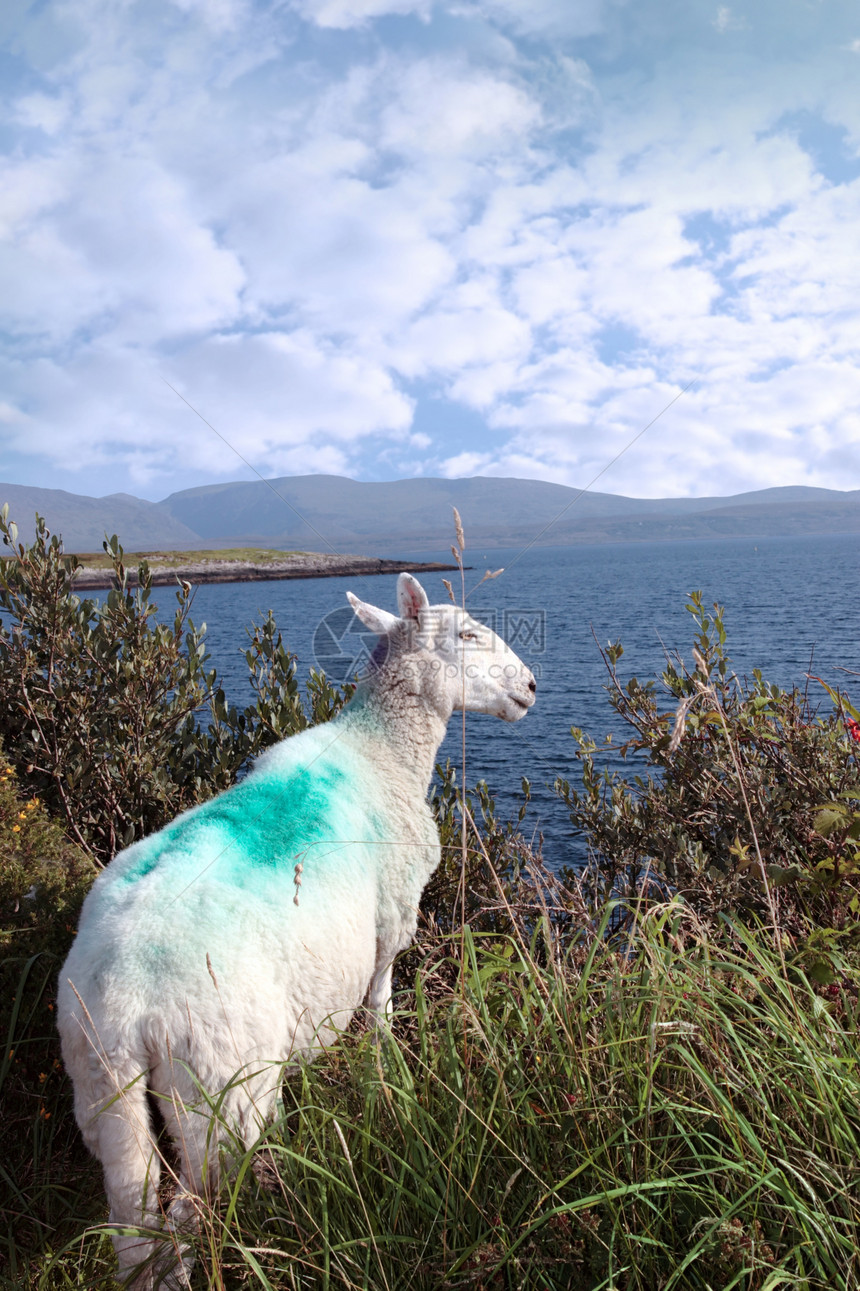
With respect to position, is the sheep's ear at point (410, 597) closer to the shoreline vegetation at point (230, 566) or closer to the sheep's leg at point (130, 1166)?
the sheep's leg at point (130, 1166)

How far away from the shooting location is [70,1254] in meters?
3.45

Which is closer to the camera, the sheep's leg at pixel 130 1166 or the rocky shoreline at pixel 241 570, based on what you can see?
the sheep's leg at pixel 130 1166

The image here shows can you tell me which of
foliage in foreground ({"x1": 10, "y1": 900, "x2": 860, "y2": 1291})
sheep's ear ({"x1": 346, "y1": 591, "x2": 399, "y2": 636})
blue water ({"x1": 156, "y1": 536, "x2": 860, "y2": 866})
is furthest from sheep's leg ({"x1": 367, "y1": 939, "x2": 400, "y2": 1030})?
blue water ({"x1": 156, "y1": 536, "x2": 860, "y2": 866})

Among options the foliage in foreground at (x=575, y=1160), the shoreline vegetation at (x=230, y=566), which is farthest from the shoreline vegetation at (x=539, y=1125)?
the shoreline vegetation at (x=230, y=566)

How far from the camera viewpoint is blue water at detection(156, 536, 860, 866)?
2129cm

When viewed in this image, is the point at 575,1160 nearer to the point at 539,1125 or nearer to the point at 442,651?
the point at 539,1125

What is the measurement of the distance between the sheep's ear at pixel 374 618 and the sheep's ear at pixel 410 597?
103mm

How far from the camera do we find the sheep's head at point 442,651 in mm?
4676

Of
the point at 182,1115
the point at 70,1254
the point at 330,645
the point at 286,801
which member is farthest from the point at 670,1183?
the point at 330,645

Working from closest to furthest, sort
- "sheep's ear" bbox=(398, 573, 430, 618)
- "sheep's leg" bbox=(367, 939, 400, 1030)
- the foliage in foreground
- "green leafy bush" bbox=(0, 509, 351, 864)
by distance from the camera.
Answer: the foliage in foreground
"sheep's leg" bbox=(367, 939, 400, 1030)
"sheep's ear" bbox=(398, 573, 430, 618)
"green leafy bush" bbox=(0, 509, 351, 864)

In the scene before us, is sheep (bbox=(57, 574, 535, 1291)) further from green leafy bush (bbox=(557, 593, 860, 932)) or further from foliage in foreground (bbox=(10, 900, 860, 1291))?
green leafy bush (bbox=(557, 593, 860, 932))

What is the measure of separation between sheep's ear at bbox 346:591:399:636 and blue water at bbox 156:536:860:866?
1.05 metres

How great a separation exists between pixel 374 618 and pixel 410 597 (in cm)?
28

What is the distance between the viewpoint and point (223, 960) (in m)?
2.78
